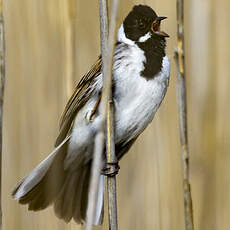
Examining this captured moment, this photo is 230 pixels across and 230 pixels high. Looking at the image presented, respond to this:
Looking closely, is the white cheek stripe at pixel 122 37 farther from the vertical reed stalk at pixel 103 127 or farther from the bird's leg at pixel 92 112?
the vertical reed stalk at pixel 103 127

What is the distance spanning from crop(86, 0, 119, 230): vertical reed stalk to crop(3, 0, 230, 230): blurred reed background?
51 cm

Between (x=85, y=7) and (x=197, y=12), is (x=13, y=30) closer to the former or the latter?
(x=85, y=7)

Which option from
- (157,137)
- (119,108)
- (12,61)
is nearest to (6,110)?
(12,61)

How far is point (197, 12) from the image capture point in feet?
6.06

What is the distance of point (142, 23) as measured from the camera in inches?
66.2

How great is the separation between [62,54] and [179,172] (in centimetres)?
56

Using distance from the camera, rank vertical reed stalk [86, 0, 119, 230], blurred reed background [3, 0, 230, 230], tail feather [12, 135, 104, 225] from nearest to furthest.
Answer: vertical reed stalk [86, 0, 119, 230] < tail feather [12, 135, 104, 225] < blurred reed background [3, 0, 230, 230]

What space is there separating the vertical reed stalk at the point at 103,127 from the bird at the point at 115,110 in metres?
0.32

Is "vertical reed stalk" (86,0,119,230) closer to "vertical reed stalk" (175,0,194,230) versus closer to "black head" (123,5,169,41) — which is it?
"vertical reed stalk" (175,0,194,230)

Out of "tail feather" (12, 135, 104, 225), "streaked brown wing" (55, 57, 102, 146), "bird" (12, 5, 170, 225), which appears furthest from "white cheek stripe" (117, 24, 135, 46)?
"tail feather" (12, 135, 104, 225)

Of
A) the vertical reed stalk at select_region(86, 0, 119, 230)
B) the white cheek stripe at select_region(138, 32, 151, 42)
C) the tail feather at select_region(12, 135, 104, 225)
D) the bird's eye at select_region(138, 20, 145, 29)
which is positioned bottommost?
the tail feather at select_region(12, 135, 104, 225)

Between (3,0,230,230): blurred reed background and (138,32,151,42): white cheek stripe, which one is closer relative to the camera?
(138,32,151,42): white cheek stripe

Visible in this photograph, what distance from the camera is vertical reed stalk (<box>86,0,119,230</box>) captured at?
3.49ft

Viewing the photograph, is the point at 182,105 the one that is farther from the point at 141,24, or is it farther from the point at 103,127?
the point at 141,24
